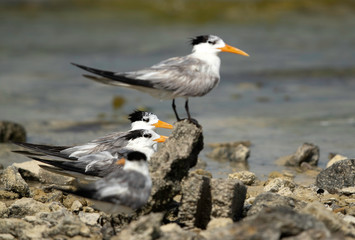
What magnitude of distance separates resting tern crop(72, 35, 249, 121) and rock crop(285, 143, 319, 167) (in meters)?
2.29

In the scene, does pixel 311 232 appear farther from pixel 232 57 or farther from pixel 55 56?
pixel 55 56

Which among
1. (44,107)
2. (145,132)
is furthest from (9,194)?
(44,107)

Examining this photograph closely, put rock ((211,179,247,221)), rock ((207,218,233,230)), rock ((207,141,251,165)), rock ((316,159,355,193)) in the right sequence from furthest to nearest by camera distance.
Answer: rock ((207,141,251,165)) → rock ((316,159,355,193)) → rock ((211,179,247,221)) → rock ((207,218,233,230))

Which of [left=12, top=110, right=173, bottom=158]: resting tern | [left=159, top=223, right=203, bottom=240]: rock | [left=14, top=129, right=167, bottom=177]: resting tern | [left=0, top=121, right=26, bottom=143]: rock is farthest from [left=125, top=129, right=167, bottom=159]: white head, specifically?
[left=0, top=121, right=26, bottom=143]: rock

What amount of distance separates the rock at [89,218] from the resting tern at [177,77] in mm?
1093

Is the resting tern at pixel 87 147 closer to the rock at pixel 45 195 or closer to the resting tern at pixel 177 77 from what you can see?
the rock at pixel 45 195

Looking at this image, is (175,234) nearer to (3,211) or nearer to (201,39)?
(3,211)

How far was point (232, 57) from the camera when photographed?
14.8 meters

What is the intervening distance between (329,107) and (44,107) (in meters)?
4.92

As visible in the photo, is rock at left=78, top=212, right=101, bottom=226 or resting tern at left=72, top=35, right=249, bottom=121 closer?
resting tern at left=72, top=35, right=249, bottom=121

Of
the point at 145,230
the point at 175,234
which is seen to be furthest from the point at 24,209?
the point at 175,234

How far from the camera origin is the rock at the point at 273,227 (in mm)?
3618

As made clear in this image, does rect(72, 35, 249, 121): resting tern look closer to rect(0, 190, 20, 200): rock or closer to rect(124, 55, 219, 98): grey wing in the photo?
rect(124, 55, 219, 98): grey wing

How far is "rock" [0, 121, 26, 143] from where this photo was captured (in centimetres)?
796
